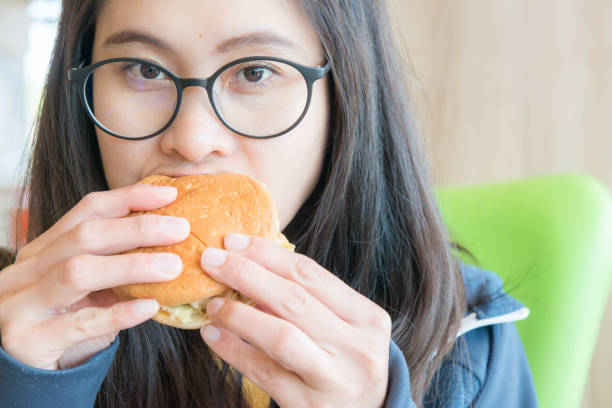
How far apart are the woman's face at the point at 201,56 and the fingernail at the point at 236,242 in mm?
189

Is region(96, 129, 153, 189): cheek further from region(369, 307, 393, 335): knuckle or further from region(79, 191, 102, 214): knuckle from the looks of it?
region(369, 307, 393, 335): knuckle

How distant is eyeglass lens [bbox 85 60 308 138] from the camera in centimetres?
100

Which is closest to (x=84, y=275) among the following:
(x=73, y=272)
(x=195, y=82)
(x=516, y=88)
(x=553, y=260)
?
(x=73, y=272)

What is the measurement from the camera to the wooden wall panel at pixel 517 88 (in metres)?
2.57

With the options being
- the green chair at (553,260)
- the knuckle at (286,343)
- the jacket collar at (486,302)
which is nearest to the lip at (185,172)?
the knuckle at (286,343)

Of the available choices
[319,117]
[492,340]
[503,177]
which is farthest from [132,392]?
[503,177]

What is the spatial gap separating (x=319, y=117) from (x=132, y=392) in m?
0.67

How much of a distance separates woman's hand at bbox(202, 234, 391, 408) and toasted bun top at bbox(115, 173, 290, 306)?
0.02 metres

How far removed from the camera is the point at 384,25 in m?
1.33

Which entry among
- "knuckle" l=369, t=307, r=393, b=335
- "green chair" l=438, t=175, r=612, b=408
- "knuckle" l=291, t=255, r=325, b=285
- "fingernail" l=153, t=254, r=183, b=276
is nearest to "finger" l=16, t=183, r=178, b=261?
"fingernail" l=153, t=254, r=183, b=276

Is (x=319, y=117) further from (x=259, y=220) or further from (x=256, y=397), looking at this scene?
(x=256, y=397)

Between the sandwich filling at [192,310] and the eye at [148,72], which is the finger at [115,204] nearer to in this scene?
the sandwich filling at [192,310]

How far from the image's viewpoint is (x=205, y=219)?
82cm

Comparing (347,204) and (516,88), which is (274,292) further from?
(516,88)
